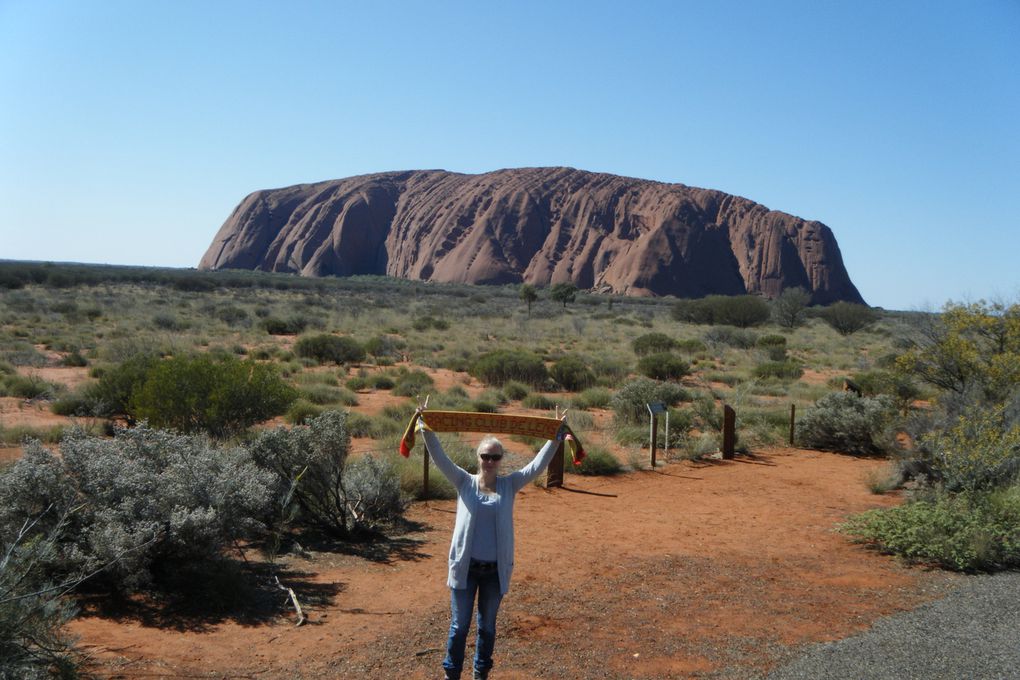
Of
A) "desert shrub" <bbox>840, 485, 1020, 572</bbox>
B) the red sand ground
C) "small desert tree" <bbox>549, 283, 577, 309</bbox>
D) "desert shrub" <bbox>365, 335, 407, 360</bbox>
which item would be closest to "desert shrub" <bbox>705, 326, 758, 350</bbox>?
"desert shrub" <bbox>365, 335, 407, 360</bbox>

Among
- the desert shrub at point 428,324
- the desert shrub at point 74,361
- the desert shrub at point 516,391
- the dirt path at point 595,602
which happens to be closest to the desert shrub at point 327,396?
the desert shrub at point 516,391

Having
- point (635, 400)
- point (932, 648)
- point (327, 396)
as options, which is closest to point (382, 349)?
point (327, 396)

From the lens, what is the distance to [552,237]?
109 meters

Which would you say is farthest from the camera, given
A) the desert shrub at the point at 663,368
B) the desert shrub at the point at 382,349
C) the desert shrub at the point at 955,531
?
the desert shrub at the point at 382,349

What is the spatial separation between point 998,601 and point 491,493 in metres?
4.54

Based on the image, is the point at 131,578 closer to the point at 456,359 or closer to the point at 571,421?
the point at 571,421

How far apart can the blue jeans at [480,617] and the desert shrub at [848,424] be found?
11.2 metres

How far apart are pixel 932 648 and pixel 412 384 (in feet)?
48.9

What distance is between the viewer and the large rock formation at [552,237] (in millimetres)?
101875

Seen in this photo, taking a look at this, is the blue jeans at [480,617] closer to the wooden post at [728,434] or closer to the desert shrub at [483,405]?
the wooden post at [728,434]

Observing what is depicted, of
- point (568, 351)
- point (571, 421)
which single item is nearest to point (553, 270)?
point (568, 351)

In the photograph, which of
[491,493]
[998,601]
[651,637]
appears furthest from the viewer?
[998,601]

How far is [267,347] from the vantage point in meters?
25.7

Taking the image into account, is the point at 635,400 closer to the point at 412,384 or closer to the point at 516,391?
the point at 516,391
